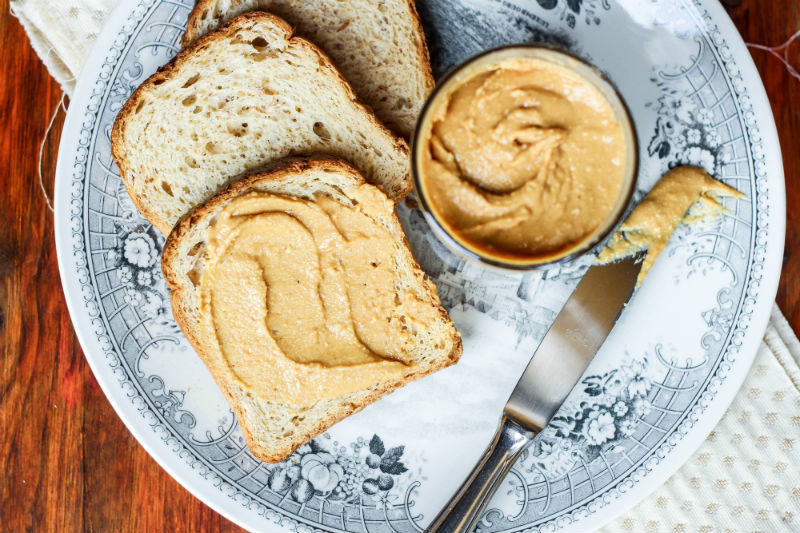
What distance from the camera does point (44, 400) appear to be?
2.88 metres

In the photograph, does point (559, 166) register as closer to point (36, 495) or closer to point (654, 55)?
point (654, 55)

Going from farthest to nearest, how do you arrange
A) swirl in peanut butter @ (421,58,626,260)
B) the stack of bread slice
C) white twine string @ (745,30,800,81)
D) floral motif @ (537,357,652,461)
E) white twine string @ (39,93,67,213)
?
white twine string @ (39,93,67,213) → white twine string @ (745,30,800,81) → floral motif @ (537,357,652,461) → the stack of bread slice → swirl in peanut butter @ (421,58,626,260)

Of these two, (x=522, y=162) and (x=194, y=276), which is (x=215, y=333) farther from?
(x=522, y=162)

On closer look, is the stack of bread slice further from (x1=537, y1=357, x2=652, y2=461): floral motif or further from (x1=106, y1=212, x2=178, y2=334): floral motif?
(x1=537, y1=357, x2=652, y2=461): floral motif

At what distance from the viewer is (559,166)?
2.15 meters

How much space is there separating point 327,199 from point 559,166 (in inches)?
31.8

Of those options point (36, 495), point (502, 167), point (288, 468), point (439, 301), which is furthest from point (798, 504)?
point (36, 495)

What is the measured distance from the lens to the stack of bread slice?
2.46 m

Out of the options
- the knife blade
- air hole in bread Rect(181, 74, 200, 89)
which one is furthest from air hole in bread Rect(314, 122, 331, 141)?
the knife blade

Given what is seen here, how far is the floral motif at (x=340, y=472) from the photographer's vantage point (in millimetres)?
2660

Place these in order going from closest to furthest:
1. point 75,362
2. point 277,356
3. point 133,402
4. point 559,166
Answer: point 559,166 < point 277,356 < point 133,402 < point 75,362

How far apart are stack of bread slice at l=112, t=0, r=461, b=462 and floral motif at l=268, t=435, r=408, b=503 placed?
109 mm

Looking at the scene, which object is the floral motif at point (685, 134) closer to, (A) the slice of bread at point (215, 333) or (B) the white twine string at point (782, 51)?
(B) the white twine string at point (782, 51)

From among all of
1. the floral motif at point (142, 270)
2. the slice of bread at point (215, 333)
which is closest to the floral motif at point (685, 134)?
the slice of bread at point (215, 333)
